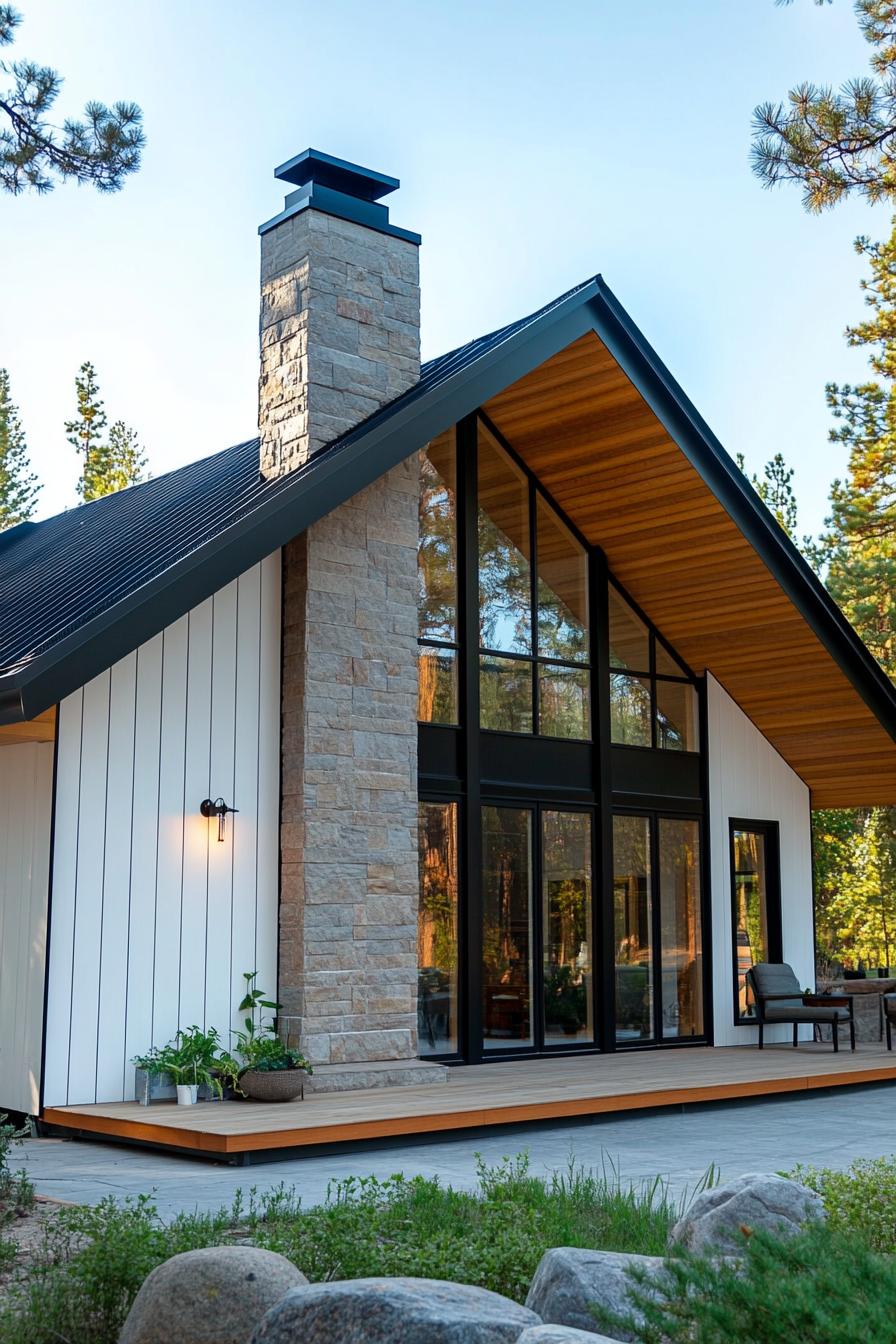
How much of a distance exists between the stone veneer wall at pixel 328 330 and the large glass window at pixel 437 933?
2920 millimetres

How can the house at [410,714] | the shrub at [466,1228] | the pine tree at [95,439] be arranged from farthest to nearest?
the pine tree at [95,439] < the house at [410,714] < the shrub at [466,1228]

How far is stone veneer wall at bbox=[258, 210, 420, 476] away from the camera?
9.39 metres

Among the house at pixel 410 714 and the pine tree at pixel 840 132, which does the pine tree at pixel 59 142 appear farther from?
the pine tree at pixel 840 132

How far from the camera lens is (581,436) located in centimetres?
1120

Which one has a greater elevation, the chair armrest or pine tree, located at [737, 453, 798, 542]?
pine tree, located at [737, 453, 798, 542]

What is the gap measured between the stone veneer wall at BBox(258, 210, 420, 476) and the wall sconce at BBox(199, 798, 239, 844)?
2.27 meters

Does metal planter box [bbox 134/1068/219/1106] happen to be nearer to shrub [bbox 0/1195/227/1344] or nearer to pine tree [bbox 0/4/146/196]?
shrub [bbox 0/1195/227/1344]

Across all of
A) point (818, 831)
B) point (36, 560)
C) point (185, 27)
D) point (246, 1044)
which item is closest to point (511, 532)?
point (36, 560)

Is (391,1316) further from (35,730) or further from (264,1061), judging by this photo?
(35,730)

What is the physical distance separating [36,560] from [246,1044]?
5025 mm

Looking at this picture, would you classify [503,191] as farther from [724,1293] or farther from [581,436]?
[724,1293]

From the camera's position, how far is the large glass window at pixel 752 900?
13.1m

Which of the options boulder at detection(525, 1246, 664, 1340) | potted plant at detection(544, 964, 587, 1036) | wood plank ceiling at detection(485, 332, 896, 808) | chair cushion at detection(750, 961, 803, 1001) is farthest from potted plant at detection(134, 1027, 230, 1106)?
chair cushion at detection(750, 961, 803, 1001)


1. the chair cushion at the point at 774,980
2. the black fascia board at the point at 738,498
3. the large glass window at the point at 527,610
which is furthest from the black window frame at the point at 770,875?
the large glass window at the point at 527,610
